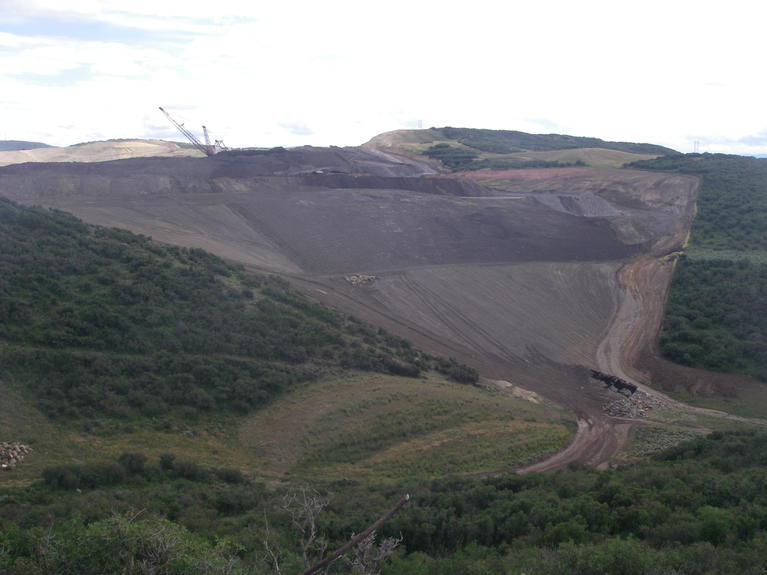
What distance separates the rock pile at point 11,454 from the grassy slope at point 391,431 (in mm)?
6997

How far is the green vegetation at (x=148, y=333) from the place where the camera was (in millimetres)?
22641

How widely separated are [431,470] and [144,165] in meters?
54.4

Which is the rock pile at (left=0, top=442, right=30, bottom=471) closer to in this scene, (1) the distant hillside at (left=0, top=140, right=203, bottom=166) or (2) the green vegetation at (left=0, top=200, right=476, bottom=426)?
(2) the green vegetation at (left=0, top=200, right=476, bottom=426)

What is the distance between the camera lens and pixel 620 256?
51625mm

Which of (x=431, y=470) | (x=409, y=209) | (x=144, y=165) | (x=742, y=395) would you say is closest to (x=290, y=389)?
(x=431, y=470)

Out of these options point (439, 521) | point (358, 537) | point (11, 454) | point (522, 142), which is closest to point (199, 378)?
point (11, 454)

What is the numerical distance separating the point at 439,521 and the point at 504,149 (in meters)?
111

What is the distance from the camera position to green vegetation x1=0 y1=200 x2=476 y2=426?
2264 centimetres

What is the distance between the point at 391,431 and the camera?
2395cm

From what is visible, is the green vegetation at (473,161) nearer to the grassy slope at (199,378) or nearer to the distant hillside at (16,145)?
the grassy slope at (199,378)

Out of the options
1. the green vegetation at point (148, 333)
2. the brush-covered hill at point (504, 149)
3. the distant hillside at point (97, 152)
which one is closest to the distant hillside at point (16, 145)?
the distant hillside at point (97, 152)

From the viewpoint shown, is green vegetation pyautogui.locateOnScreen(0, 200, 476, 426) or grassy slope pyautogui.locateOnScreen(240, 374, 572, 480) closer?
grassy slope pyautogui.locateOnScreen(240, 374, 572, 480)

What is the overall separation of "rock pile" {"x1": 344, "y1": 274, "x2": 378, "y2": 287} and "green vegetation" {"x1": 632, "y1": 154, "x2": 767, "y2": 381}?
18.9m

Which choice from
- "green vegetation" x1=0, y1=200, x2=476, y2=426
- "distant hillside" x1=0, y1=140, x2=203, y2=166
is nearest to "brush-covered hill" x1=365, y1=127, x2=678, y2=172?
"distant hillside" x1=0, y1=140, x2=203, y2=166
